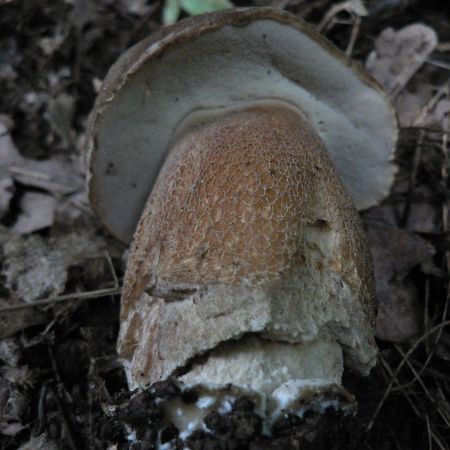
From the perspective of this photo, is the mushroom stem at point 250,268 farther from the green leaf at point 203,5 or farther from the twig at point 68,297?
the green leaf at point 203,5

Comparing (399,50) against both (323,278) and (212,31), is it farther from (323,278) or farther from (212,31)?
(323,278)

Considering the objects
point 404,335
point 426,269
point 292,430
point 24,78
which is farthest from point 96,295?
point 24,78

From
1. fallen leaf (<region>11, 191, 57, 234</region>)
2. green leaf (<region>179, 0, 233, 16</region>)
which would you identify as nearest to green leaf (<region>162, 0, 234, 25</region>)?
green leaf (<region>179, 0, 233, 16</region>)

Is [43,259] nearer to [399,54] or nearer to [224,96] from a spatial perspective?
[224,96]

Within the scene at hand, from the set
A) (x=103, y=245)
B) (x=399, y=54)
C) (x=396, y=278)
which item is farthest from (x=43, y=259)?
(x=399, y=54)

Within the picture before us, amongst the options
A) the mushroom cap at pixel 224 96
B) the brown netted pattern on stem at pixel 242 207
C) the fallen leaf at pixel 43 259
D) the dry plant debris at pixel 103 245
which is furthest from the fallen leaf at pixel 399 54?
the fallen leaf at pixel 43 259

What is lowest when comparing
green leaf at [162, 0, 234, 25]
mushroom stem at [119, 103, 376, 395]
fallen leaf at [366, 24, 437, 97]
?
mushroom stem at [119, 103, 376, 395]

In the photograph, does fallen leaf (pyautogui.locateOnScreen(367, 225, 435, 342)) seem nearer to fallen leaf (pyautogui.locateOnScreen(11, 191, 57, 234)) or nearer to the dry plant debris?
the dry plant debris

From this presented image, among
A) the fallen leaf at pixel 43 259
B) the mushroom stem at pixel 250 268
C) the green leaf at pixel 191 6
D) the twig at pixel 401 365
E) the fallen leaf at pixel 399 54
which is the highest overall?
the fallen leaf at pixel 399 54
